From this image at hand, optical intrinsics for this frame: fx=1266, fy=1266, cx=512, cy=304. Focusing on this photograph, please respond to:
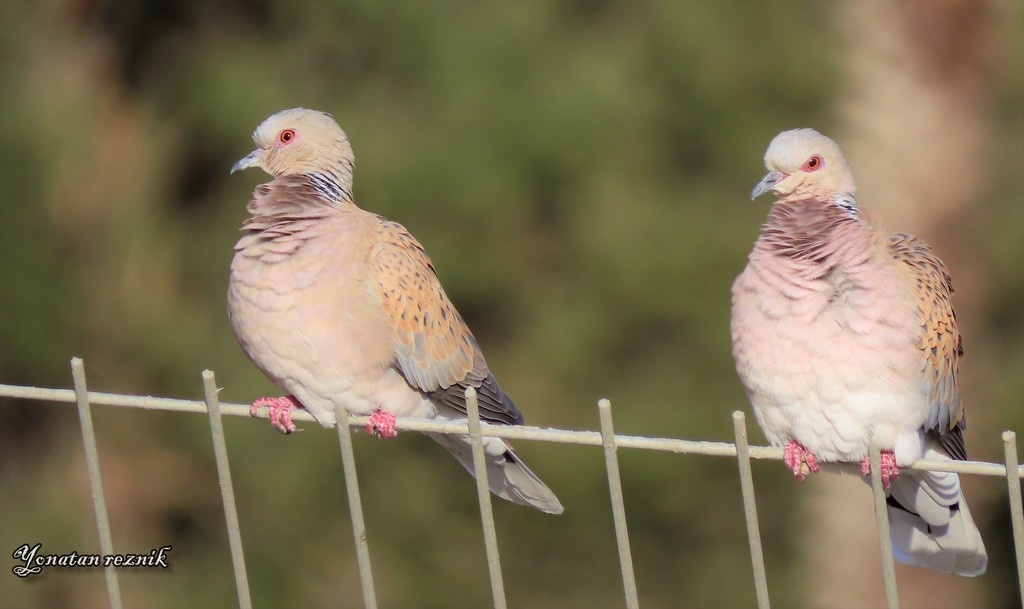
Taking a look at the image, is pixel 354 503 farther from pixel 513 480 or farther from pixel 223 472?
pixel 513 480

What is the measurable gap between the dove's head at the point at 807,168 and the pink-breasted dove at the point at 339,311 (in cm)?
96

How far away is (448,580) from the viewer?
7.27 meters

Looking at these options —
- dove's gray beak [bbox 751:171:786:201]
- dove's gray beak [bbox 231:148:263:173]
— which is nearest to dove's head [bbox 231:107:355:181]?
dove's gray beak [bbox 231:148:263:173]

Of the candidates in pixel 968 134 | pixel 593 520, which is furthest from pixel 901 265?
pixel 593 520

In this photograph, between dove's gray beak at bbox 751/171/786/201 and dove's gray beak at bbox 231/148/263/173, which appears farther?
dove's gray beak at bbox 231/148/263/173

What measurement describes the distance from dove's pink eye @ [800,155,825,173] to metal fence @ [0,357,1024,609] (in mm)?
1143

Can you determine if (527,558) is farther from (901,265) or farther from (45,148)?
(901,265)

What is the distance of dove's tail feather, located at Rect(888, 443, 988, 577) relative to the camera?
10.8ft

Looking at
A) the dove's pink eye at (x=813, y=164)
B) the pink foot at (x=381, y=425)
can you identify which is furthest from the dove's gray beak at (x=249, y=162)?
the dove's pink eye at (x=813, y=164)

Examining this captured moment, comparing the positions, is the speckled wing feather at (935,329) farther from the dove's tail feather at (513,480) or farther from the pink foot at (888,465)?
the dove's tail feather at (513,480)

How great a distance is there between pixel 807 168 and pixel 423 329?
1.11 m

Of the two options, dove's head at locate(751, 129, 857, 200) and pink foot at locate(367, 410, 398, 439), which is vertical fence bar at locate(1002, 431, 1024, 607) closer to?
dove's head at locate(751, 129, 857, 200)

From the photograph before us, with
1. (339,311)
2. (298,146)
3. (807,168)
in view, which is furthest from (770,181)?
(298,146)

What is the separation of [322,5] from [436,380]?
478 cm
